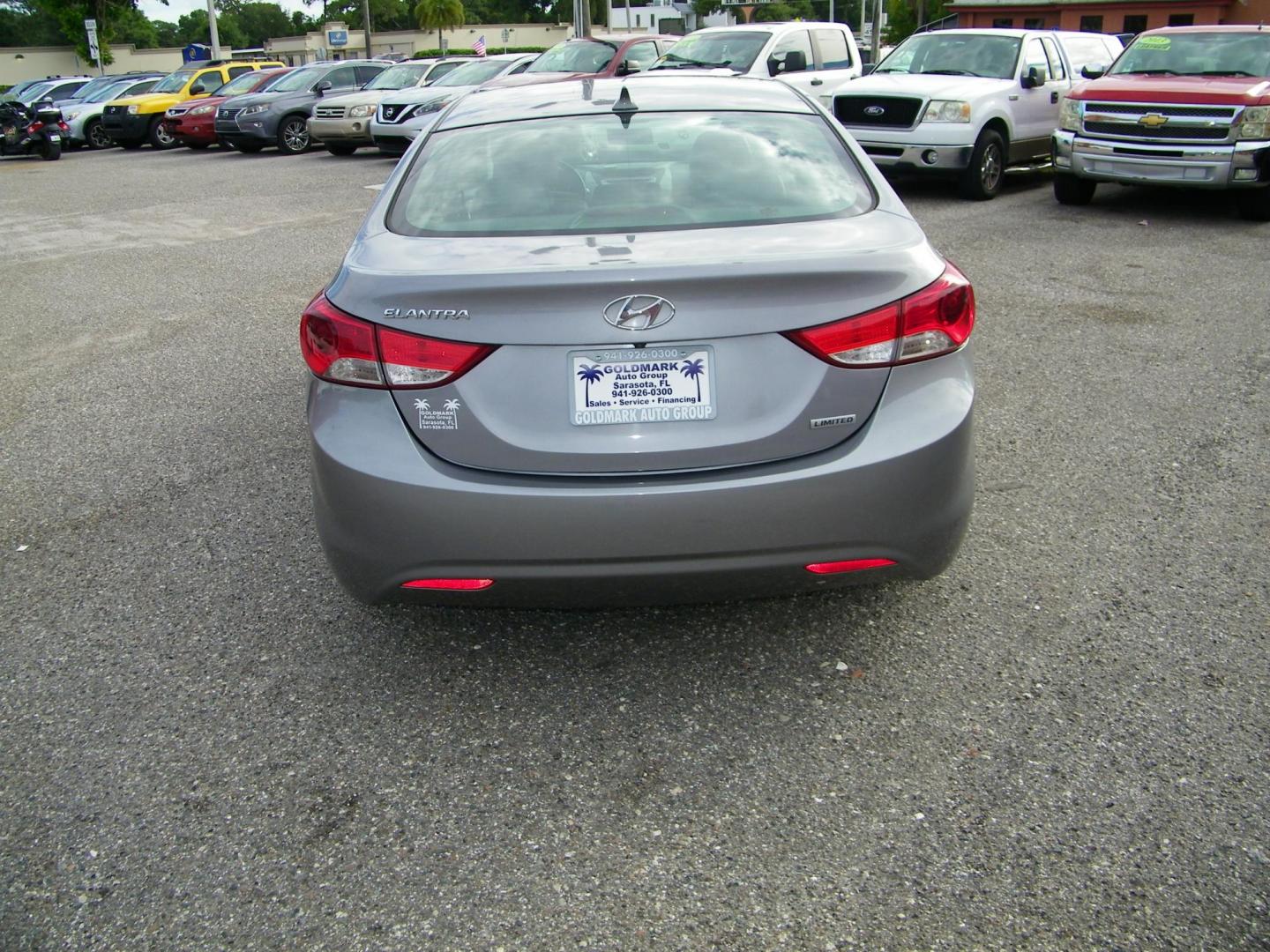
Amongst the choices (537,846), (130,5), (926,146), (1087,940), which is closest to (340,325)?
(537,846)

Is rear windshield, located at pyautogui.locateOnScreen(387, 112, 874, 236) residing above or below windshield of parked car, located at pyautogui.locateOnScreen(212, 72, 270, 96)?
below

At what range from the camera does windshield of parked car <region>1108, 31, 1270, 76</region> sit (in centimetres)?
1123

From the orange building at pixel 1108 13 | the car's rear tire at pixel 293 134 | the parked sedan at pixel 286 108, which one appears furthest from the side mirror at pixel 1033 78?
the orange building at pixel 1108 13

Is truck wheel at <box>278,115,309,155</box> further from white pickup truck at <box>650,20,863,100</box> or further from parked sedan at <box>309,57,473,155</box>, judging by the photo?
white pickup truck at <box>650,20,863,100</box>

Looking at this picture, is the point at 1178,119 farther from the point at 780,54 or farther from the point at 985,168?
the point at 780,54

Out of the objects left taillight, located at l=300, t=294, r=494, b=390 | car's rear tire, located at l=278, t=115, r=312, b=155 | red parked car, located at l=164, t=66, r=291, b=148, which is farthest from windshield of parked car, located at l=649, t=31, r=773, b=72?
left taillight, located at l=300, t=294, r=494, b=390

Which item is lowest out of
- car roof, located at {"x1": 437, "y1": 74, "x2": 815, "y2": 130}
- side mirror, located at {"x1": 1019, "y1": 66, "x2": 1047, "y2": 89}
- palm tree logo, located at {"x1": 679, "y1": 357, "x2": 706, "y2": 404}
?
palm tree logo, located at {"x1": 679, "y1": 357, "x2": 706, "y2": 404}

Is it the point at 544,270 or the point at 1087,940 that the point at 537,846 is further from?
the point at 544,270

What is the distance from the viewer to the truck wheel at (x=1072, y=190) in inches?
476

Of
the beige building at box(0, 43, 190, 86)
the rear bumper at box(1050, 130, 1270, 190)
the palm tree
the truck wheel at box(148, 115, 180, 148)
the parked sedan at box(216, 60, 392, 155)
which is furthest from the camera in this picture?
the palm tree

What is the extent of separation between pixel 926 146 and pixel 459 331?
34.5 ft

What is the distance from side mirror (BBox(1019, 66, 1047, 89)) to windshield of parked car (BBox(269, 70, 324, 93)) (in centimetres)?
1515

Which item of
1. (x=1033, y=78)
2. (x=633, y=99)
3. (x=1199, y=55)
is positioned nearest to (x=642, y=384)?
(x=633, y=99)

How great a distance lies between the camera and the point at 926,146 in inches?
484
